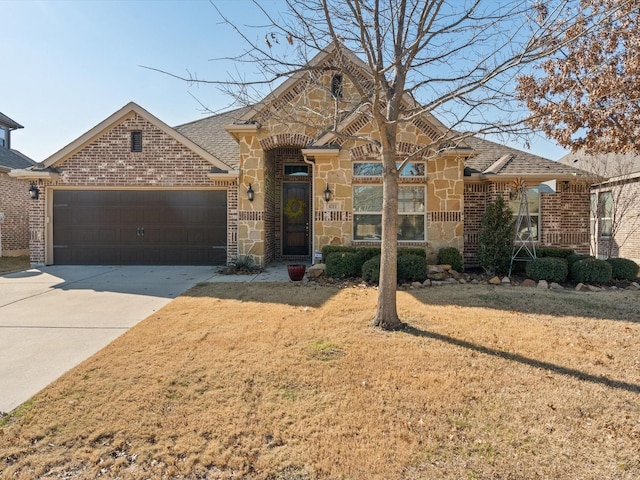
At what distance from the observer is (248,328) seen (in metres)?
5.07

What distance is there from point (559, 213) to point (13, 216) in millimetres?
19540

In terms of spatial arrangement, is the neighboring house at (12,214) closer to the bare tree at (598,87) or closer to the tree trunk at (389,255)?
the tree trunk at (389,255)

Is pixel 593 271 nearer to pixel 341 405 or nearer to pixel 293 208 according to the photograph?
pixel 341 405

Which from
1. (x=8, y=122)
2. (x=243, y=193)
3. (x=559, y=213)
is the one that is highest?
(x=8, y=122)

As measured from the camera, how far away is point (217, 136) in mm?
13344

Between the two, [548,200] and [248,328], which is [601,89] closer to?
[548,200]

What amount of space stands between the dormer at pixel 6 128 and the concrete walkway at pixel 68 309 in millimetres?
14023

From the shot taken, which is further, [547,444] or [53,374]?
[53,374]

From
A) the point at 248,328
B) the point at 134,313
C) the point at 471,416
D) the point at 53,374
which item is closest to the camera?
the point at 471,416

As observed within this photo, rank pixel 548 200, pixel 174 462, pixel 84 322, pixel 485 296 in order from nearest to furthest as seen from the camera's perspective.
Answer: pixel 174 462 → pixel 84 322 → pixel 485 296 → pixel 548 200

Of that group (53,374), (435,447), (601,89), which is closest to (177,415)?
(53,374)

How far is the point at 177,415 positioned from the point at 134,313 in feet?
12.0

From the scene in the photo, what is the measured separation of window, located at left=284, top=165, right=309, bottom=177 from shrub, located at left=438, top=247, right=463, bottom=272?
5673 millimetres

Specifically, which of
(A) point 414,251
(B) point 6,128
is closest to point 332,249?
(A) point 414,251
